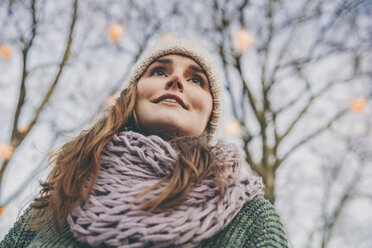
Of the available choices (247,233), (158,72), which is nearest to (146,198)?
(247,233)

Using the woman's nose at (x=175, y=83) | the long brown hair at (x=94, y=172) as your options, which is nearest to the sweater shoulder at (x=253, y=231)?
the long brown hair at (x=94, y=172)

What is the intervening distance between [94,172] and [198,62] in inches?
33.5

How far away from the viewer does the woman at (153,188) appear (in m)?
0.86

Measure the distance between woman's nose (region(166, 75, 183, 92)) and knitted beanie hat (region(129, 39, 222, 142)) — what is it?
29 centimetres

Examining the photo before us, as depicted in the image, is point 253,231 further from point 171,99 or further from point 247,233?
point 171,99

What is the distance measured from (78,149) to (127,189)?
0.38 metres

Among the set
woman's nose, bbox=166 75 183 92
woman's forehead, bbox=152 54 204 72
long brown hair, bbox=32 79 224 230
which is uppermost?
woman's forehead, bbox=152 54 204 72

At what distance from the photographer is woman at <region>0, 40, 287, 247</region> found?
864mm

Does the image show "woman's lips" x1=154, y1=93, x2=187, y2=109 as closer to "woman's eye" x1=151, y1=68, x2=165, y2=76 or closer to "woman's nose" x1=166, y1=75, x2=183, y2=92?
"woman's nose" x1=166, y1=75, x2=183, y2=92

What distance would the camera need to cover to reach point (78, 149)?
3.92 ft

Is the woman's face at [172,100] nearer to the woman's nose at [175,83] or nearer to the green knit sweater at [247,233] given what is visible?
the woman's nose at [175,83]

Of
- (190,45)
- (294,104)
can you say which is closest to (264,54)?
(294,104)

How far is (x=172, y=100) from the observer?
1275 millimetres

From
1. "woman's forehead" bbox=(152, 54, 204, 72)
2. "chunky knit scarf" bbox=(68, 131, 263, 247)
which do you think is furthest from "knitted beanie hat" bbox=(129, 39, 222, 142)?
"chunky knit scarf" bbox=(68, 131, 263, 247)
